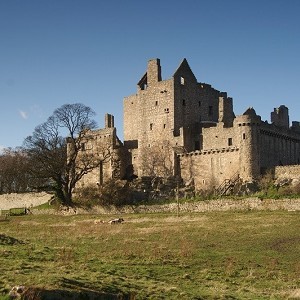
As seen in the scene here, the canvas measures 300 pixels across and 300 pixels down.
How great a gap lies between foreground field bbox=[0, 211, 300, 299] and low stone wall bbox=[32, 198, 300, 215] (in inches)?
399

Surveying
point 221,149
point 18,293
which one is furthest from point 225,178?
point 18,293

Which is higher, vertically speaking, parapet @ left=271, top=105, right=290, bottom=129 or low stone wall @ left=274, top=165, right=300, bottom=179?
parapet @ left=271, top=105, right=290, bottom=129

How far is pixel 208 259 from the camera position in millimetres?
24312

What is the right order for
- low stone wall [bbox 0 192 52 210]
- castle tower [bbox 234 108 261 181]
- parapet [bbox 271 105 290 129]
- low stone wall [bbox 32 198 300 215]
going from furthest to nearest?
parapet [bbox 271 105 290 129] → low stone wall [bbox 0 192 52 210] → castle tower [bbox 234 108 261 181] → low stone wall [bbox 32 198 300 215]

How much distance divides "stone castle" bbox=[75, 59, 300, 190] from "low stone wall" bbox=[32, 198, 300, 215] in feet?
21.9

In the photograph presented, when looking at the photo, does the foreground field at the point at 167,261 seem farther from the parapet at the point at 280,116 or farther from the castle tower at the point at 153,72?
the parapet at the point at 280,116

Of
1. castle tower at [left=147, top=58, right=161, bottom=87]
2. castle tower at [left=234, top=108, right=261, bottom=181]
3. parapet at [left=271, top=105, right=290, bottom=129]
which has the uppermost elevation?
castle tower at [left=147, top=58, right=161, bottom=87]

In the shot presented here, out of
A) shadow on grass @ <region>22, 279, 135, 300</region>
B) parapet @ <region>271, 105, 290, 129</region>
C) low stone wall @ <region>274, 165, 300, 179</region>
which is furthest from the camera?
parapet @ <region>271, 105, 290, 129</region>

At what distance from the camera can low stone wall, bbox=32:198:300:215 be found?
47969 mm

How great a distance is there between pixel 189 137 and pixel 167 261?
44.1 metres

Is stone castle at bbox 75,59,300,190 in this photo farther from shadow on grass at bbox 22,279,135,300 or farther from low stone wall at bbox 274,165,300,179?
shadow on grass at bbox 22,279,135,300

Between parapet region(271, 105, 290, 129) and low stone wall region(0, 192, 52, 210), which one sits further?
parapet region(271, 105, 290, 129)

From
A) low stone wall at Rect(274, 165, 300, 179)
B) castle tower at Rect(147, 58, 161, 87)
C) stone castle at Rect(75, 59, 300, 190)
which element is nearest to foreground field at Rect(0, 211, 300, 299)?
low stone wall at Rect(274, 165, 300, 179)

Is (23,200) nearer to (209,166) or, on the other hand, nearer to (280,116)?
(209,166)
